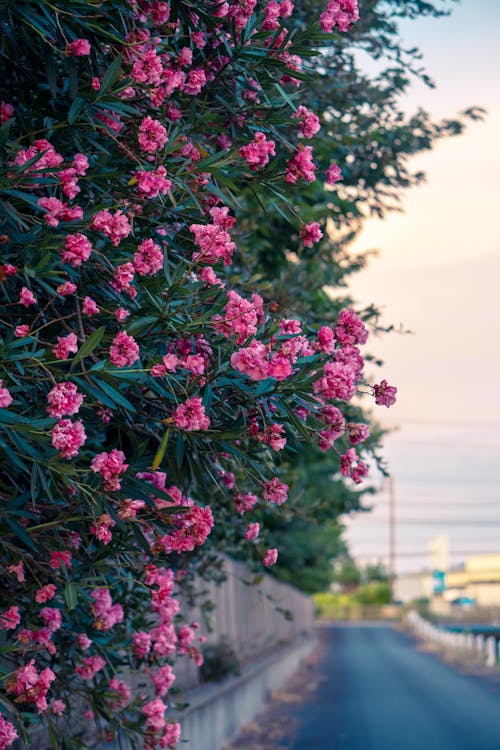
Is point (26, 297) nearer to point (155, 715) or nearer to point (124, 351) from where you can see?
point (124, 351)

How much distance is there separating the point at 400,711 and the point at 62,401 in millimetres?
14150

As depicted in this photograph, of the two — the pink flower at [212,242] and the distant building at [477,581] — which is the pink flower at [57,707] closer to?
the pink flower at [212,242]

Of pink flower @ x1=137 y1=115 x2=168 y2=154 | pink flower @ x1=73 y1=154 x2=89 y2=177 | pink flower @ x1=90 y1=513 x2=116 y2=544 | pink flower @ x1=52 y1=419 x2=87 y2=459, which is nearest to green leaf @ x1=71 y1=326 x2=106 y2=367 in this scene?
pink flower @ x1=52 y1=419 x2=87 y2=459

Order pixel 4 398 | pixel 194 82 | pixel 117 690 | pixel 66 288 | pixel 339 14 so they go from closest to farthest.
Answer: pixel 4 398, pixel 66 288, pixel 194 82, pixel 339 14, pixel 117 690

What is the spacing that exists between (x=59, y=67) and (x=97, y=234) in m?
0.87

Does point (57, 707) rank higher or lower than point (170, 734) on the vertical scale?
higher

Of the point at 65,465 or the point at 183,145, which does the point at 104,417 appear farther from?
the point at 183,145

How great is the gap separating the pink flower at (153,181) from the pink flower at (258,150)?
1.72 feet

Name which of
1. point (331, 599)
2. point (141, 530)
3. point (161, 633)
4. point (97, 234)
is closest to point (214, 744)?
point (161, 633)

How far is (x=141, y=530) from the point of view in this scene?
4.82 metres

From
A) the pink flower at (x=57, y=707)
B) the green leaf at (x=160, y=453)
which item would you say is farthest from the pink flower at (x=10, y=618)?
the green leaf at (x=160, y=453)

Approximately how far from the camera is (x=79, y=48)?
446 centimetres

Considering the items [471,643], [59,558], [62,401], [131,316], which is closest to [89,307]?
[131,316]

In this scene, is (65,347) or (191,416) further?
(191,416)
